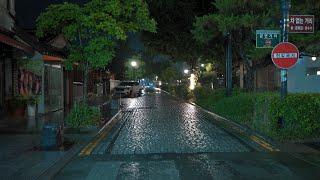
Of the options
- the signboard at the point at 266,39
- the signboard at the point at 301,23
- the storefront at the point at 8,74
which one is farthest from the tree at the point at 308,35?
the storefront at the point at 8,74

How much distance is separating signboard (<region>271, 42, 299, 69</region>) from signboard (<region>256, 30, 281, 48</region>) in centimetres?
60

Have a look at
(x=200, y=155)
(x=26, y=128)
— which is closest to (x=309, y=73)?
(x=26, y=128)

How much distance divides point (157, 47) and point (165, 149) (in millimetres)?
23614

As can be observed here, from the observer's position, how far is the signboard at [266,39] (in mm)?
16484

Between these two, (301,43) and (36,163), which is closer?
(36,163)

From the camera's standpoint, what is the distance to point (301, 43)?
820 inches

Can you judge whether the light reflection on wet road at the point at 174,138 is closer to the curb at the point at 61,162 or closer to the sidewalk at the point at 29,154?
the curb at the point at 61,162

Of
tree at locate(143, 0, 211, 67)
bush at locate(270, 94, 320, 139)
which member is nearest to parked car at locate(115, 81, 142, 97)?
tree at locate(143, 0, 211, 67)

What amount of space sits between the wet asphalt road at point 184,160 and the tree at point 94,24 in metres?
3.58

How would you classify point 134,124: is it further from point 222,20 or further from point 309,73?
point 309,73

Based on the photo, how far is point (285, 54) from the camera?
52.5 feet

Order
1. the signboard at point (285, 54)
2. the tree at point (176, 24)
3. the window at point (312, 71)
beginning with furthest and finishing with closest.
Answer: the window at point (312, 71) < the tree at point (176, 24) < the signboard at point (285, 54)

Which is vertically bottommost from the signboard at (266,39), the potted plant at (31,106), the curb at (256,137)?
the curb at (256,137)

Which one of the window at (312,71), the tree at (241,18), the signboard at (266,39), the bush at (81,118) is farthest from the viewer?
the window at (312,71)
